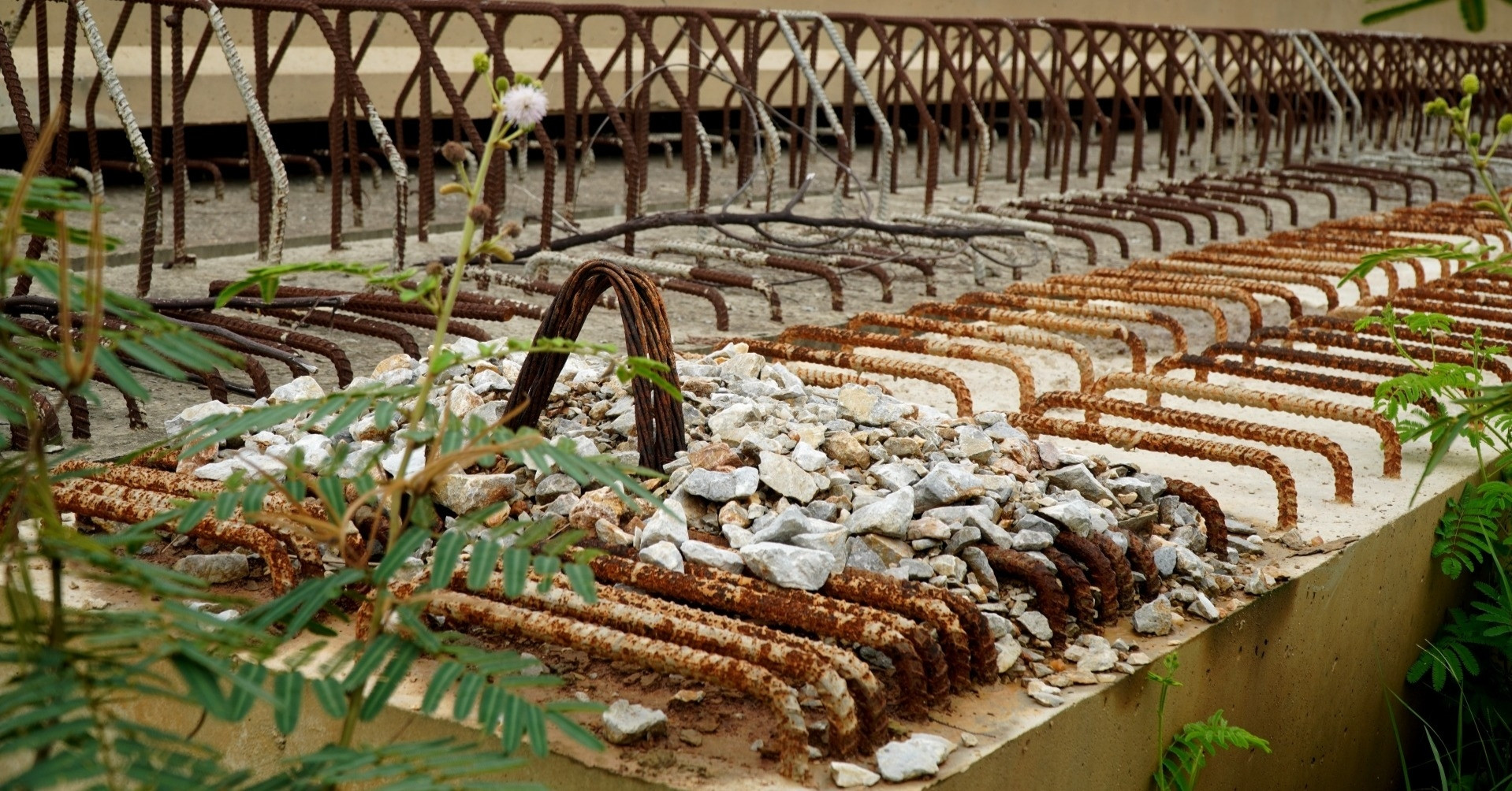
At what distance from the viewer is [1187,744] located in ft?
7.16

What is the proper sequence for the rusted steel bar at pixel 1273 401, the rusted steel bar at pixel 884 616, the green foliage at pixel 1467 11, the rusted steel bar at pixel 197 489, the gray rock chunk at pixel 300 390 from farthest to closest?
the rusted steel bar at pixel 1273 401, the gray rock chunk at pixel 300 390, the rusted steel bar at pixel 197 489, the rusted steel bar at pixel 884 616, the green foliage at pixel 1467 11

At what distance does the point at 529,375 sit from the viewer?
2383 millimetres

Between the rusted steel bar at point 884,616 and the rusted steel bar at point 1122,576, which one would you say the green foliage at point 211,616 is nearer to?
the rusted steel bar at point 884,616

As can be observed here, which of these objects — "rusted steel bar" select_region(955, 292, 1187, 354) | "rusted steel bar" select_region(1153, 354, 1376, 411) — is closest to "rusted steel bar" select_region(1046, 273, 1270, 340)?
"rusted steel bar" select_region(955, 292, 1187, 354)

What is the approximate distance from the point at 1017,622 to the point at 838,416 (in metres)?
0.70

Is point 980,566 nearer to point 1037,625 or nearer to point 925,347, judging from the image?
point 1037,625

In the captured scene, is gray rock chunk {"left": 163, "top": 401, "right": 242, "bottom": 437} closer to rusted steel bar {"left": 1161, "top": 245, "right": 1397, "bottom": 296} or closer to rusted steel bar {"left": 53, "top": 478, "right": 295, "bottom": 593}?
rusted steel bar {"left": 53, "top": 478, "right": 295, "bottom": 593}

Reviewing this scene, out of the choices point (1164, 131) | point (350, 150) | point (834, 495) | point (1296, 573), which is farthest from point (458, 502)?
point (1164, 131)

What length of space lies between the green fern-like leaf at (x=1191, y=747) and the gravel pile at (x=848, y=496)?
16 centimetres

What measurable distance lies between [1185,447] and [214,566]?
1747 mm

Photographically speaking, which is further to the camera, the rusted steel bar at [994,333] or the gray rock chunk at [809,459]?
the rusted steel bar at [994,333]

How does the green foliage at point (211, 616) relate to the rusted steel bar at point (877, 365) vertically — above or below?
above

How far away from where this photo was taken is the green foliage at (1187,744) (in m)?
2.14

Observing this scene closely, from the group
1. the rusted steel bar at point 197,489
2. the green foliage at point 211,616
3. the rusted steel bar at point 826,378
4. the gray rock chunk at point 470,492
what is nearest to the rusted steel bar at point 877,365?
the rusted steel bar at point 826,378
